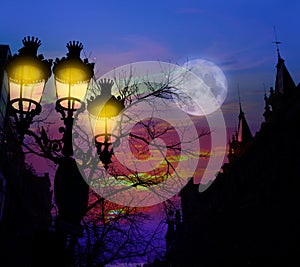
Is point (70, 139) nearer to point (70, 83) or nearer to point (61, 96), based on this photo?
point (61, 96)

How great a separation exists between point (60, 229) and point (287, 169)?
27619 millimetres

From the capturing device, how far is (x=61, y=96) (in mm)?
5980

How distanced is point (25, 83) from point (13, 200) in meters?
44.3

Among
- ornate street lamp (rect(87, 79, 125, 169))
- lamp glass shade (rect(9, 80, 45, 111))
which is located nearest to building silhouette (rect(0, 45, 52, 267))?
ornate street lamp (rect(87, 79, 125, 169))

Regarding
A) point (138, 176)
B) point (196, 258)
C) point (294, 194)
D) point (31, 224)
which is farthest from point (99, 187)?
point (196, 258)

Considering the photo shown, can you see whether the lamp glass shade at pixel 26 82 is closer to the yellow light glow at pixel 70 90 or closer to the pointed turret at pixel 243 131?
the yellow light glow at pixel 70 90

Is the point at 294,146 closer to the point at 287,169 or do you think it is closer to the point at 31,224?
the point at 287,169

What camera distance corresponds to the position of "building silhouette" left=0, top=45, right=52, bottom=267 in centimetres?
3603

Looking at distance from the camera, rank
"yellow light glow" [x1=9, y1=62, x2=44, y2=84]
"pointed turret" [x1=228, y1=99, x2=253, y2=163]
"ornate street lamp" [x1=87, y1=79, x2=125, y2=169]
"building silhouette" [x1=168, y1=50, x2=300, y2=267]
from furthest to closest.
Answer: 1. "pointed turret" [x1=228, y1=99, x2=253, y2=163]
2. "building silhouette" [x1=168, y1=50, x2=300, y2=267]
3. "ornate street lamp" [x1=87, y1=79, x2=125, y2=169]
4. "yellow light glow" [x1=9, y1=62, x2=44, y2=84]

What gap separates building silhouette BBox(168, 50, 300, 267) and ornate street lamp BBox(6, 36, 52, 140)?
11355mm

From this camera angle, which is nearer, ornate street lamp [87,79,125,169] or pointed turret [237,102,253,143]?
ornate street lamp [87,79,125,169]

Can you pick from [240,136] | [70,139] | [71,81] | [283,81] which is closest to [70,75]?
[71,81]

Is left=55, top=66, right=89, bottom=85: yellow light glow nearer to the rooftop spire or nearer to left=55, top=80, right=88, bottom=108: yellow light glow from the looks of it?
left=55, top=80, right=88, bottom=108: yellow light glow

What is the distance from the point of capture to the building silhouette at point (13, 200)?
118 feet
